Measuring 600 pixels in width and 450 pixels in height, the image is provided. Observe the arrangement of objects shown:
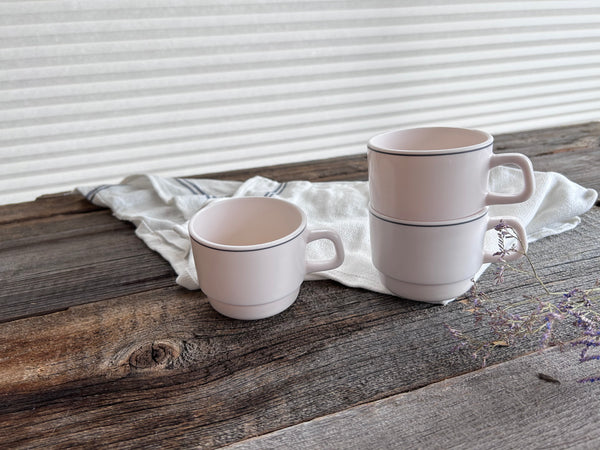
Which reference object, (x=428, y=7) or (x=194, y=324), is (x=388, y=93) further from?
(x=194, y=324)

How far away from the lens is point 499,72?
5.08 feet

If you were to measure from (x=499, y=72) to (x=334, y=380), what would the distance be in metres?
1.37

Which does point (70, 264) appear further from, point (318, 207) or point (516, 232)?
point (516, 232)

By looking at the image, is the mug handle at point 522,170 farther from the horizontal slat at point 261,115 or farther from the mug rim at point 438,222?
the horizontal slat at point 261,115

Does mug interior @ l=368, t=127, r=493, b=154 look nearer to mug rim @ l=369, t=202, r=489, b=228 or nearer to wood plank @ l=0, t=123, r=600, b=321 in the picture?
mug rim @ l=369, t=202, r=489, b=228

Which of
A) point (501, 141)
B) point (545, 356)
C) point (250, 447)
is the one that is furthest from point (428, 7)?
point (250, 447)

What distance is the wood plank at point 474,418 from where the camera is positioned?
39 cm

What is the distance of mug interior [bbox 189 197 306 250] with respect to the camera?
60cm

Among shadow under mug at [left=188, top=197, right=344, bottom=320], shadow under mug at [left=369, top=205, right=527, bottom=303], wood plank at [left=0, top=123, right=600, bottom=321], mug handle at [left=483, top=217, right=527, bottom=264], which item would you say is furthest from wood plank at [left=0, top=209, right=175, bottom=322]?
mug handle at [left=483, top=217, right=527, bottom=264]

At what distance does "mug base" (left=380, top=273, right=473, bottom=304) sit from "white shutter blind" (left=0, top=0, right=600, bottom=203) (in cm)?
91

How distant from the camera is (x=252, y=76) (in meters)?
1.32

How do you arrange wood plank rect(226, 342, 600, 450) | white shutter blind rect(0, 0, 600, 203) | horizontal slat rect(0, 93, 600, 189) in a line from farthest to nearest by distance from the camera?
horizontal slat rect(0, 93, 600, 189) → white shutter blind rect(0, 0, 600, 203) → wood plank rect(226, 342, 600, 450)

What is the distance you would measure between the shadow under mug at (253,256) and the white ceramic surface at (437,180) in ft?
0.28

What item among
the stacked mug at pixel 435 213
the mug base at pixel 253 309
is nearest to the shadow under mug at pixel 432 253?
the stacked mug at pixel 435 213
